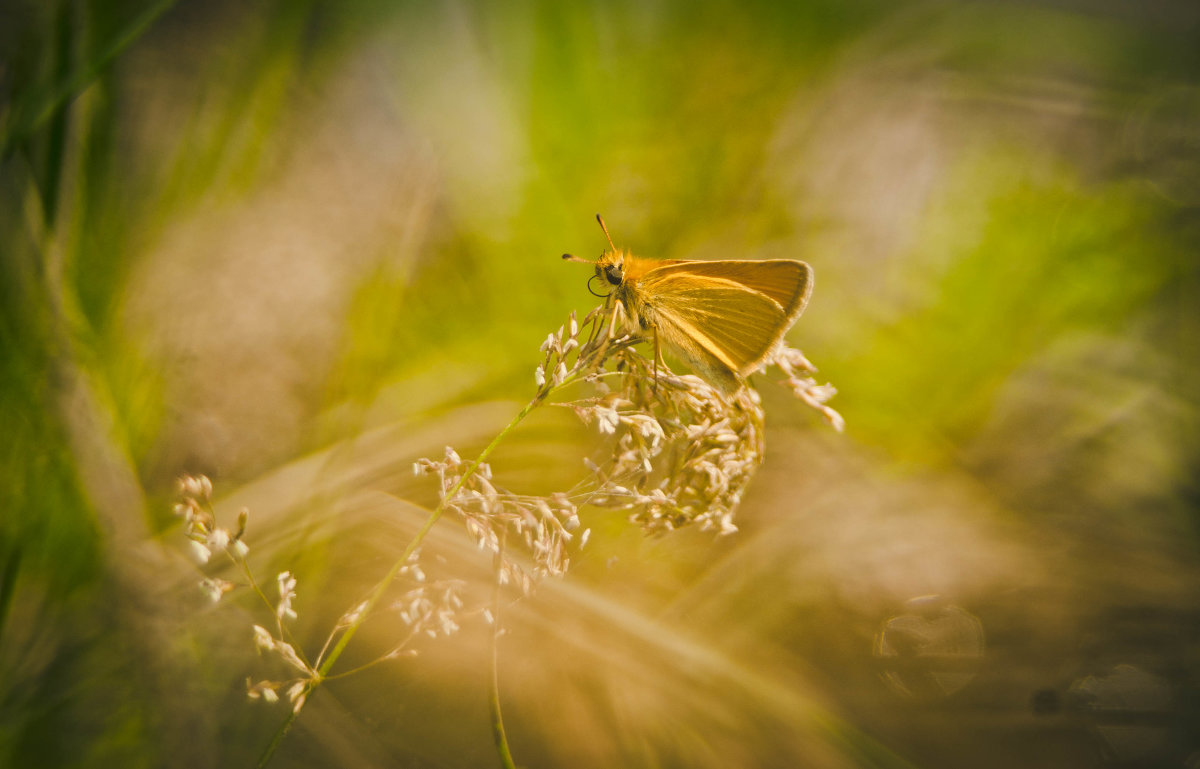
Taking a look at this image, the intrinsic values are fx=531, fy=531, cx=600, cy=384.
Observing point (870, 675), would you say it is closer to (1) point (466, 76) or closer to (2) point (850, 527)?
(2) point (850, 527)

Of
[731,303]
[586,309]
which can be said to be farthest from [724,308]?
[586,309]

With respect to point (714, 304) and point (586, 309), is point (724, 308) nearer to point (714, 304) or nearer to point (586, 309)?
point (714, 304)

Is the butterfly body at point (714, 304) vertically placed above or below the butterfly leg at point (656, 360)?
above

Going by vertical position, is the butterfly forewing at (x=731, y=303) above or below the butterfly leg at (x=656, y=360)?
above

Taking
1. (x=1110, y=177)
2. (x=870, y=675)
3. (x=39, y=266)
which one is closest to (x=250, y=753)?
(x=39, y=266)

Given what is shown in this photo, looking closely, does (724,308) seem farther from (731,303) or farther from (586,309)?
(586,309)
